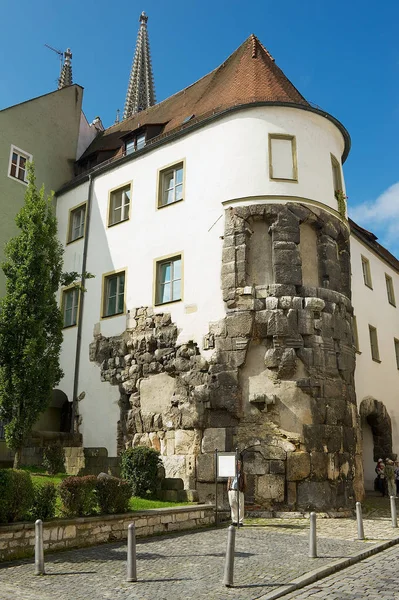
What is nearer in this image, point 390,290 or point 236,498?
point 236,498

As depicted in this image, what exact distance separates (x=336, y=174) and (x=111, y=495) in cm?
1227

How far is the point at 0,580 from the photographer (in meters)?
7.41

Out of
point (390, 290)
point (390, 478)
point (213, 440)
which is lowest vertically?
point (390, 478)

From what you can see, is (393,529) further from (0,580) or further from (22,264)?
(22,264)

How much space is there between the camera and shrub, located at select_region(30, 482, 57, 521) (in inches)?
378

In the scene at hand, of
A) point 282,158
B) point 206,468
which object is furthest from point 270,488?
point 282,158

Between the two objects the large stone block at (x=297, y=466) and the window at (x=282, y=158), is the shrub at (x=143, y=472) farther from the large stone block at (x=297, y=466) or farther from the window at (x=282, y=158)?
the window at (x=282, y=158)

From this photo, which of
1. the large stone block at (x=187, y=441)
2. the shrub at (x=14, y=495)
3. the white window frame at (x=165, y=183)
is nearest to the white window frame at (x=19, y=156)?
the white window frame at (x=165, y=183)

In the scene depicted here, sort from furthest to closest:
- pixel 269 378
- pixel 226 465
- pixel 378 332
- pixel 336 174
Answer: pixel 378 332
pixel 336 174
pixel 269 378
pixel 226 465

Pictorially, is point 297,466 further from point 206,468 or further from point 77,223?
point 77,223

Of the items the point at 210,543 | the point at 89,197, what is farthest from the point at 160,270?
the point at 210,543

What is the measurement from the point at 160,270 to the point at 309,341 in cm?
542

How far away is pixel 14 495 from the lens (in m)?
9.00

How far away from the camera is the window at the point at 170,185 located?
18562 mm
